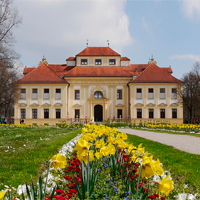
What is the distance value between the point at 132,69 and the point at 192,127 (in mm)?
26104

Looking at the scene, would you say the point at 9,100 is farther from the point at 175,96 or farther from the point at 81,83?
the point at 175,96

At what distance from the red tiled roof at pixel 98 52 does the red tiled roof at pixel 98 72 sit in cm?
289

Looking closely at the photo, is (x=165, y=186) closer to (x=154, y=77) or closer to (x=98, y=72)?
(x=154, y=77)

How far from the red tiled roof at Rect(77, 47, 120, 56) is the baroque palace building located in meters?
2.91

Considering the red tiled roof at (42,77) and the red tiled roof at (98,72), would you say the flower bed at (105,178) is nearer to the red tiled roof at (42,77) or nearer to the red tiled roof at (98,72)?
the red tiled roof at (42,77)

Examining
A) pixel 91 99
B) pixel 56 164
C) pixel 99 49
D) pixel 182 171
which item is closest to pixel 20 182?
pixel 56 164

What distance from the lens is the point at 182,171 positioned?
18.3 ft

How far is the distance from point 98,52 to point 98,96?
8.40 m

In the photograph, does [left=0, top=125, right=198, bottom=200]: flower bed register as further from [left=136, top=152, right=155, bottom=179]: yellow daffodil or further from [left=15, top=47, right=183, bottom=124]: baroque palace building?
[left=15, top=47, right=183, bottom=124]: baroque palace building

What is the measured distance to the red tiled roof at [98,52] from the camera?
1763 inches

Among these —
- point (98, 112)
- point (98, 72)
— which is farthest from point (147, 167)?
point (98, 72)

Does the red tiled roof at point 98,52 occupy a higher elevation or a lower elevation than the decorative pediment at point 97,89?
higher

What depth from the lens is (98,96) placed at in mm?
42031

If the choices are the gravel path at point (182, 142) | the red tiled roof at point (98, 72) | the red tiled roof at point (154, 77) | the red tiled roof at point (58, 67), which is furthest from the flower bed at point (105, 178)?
the red tiled roof at point (58, 67)
